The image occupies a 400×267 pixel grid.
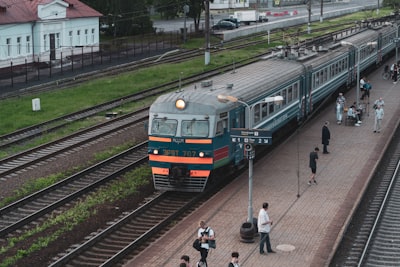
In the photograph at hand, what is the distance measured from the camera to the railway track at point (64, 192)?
20938 mm

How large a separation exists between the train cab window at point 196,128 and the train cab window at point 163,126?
1.13 feet

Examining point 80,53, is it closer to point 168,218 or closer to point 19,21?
point 19,21

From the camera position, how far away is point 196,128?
72.8ft

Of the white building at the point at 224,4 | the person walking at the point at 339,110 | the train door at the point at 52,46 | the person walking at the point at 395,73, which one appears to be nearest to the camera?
the person walking at the point at 339,110

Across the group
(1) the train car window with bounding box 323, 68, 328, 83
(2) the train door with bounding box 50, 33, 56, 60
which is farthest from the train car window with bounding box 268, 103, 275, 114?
(2) the train door with bounding box 50, 33, 56, 60

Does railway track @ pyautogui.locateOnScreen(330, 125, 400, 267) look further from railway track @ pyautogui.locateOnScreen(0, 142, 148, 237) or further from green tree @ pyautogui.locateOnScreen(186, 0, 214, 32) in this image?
green tree @ pyautogui.locateOnScreen(186, 0, 214, 32)

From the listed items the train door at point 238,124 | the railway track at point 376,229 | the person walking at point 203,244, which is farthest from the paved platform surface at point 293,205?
the train door at point 238,124

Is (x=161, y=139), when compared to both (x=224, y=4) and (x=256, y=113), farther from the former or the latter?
(x=224, y=4)

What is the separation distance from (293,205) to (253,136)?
379cm

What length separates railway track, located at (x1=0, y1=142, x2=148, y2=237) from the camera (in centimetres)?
2094

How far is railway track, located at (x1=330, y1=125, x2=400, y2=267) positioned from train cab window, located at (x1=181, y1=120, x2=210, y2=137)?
5.22 m

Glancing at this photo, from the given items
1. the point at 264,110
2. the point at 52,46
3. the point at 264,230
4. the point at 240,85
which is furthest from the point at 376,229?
the point at 52,46

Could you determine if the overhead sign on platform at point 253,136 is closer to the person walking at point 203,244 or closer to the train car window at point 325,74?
the person walking at point 203,244

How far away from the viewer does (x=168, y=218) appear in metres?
20.5
